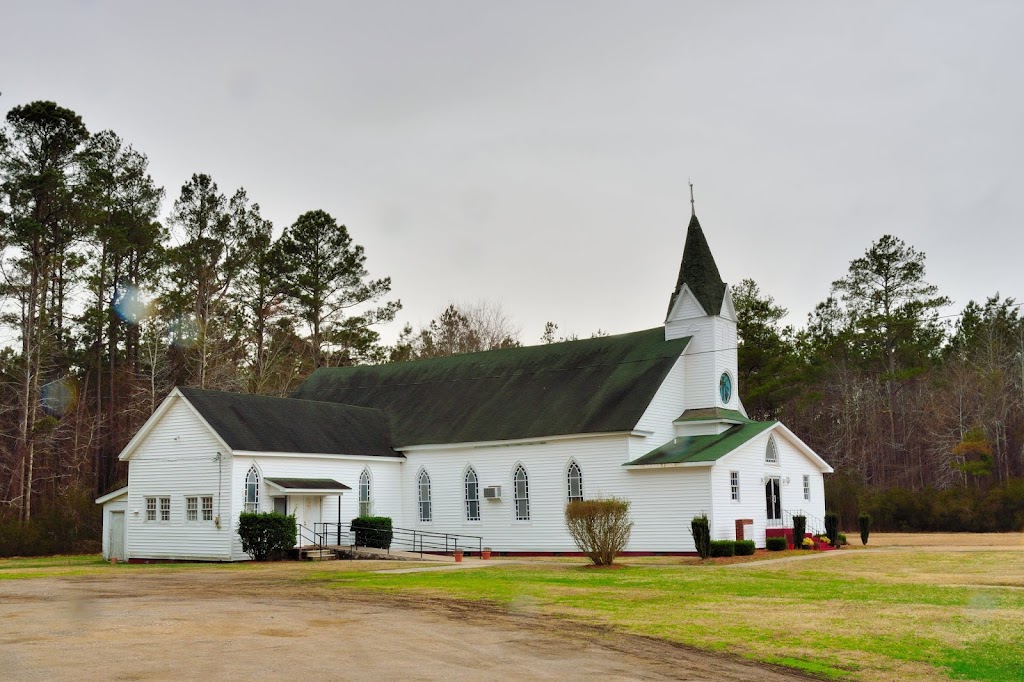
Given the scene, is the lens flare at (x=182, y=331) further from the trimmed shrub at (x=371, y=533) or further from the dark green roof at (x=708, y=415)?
the dark green roof at (x=708, y=415)

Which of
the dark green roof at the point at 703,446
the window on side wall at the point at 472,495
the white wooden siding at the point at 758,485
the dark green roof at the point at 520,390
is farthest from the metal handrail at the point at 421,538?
the white wooden siding at the point at 758,485

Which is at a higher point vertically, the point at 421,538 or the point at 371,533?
the point at 371,533

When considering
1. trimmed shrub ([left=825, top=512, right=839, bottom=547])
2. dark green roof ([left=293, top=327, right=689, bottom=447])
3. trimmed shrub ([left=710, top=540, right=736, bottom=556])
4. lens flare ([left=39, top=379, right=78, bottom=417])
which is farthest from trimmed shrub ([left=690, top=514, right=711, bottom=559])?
lens flare ([left=39, top=379, right=78, bottom=417])

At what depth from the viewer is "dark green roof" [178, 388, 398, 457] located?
36031 millimetres

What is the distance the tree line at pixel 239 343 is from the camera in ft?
158

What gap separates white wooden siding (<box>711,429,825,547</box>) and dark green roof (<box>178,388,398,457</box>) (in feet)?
47.3

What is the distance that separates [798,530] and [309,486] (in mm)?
18054

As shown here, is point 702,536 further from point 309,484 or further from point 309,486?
point 309,484

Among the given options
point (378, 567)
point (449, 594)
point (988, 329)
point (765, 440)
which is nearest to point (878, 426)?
point (988, 329)

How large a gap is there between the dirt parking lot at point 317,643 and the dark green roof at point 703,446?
16228 millimetres

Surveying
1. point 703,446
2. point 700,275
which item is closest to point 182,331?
point 700,275

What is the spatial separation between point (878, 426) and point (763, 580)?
2067 inches

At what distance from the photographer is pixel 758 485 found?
36906 mm

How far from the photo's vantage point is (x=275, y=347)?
65.6 metres
